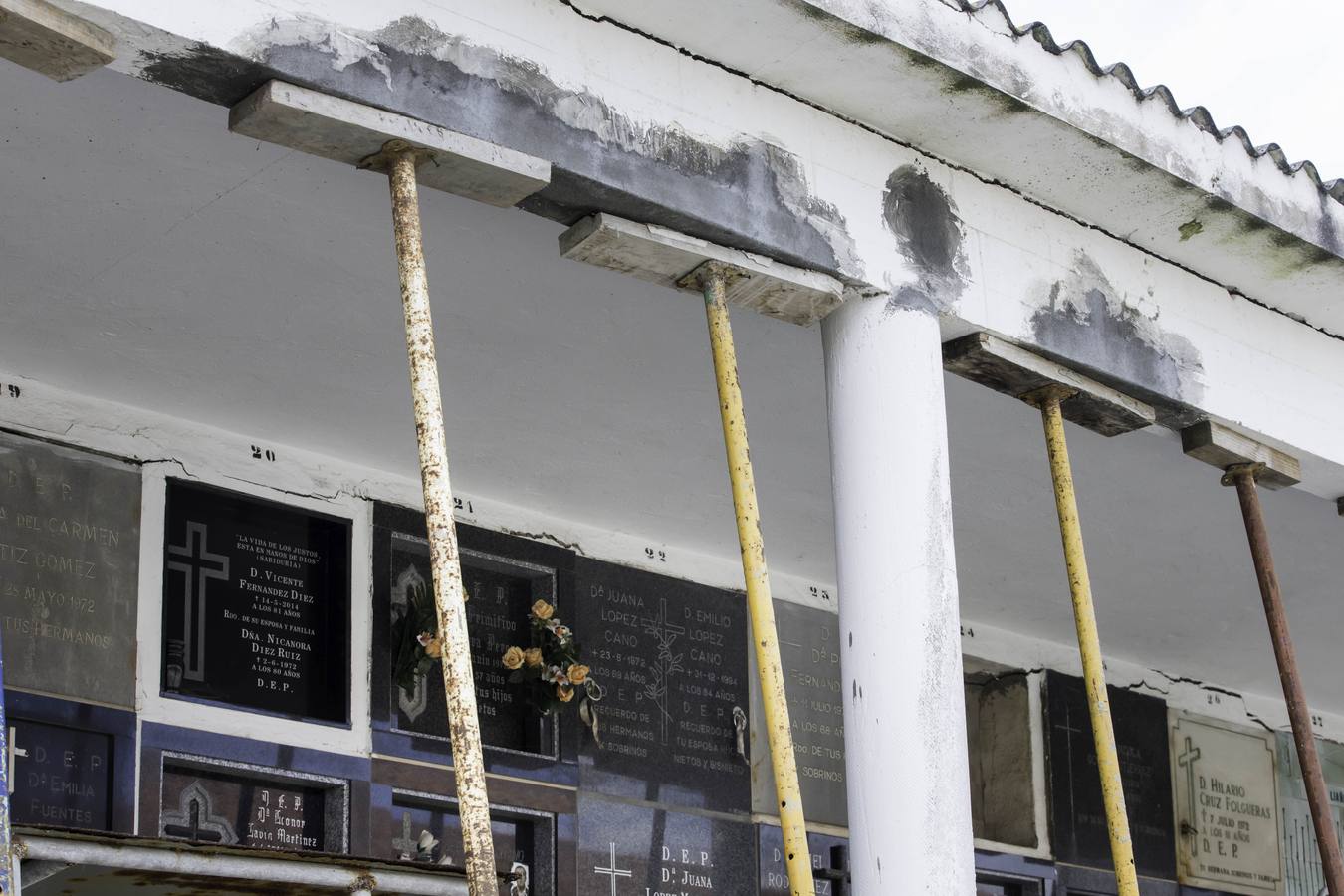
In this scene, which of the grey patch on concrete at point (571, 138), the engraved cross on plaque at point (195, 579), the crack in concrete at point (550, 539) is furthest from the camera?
the crack in concrete at point (550, 539)

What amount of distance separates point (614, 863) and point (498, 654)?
2.96 ft

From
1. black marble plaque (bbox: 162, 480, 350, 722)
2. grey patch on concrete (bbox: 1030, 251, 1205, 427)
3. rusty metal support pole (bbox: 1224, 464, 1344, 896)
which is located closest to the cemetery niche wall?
rusty metal support pole (bbox: 1224, 464, 1344, 896)

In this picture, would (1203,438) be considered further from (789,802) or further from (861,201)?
(789,802)

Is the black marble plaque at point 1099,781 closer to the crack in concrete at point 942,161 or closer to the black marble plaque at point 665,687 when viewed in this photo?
the black marble plaque at point 665,687

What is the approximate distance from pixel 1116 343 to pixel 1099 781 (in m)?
4.15

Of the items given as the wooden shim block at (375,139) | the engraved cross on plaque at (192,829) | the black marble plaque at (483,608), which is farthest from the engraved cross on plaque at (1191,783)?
the wooden shim block at (375,139)

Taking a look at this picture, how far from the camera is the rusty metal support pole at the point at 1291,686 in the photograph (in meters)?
6.02

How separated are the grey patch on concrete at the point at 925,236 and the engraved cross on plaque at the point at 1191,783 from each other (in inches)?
200

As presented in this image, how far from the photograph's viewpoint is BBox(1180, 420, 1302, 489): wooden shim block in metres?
6.36

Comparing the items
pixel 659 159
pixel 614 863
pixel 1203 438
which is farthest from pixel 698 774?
pixel 659 159

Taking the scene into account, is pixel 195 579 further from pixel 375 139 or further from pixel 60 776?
pixel 375 139

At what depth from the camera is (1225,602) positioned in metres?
9.08

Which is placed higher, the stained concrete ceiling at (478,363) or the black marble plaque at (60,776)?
the stained concrete ceiling at (478,363)

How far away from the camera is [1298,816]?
34.4 feet
